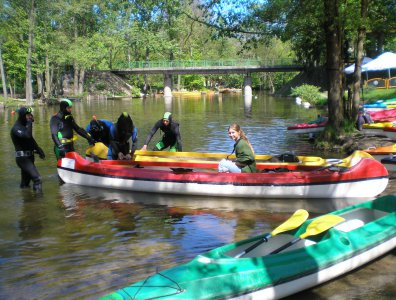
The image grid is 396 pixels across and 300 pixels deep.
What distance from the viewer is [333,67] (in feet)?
48.4

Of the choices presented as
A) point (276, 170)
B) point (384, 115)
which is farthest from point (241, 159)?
point (384, 115)

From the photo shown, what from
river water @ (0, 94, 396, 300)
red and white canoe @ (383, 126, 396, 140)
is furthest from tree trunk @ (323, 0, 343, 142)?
river water @ (0, 94, 396, 300)

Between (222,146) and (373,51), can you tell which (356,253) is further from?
(373,51)

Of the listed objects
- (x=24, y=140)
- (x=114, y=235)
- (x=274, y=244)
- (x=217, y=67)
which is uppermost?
(x=217, y=67)

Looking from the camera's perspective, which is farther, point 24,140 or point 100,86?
point 100,86

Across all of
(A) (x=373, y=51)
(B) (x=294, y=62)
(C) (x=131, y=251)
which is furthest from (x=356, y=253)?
(B) (x=294, y=62)

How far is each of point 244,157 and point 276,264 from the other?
456 cm

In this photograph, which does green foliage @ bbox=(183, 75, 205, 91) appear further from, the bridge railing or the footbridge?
the bridge railing

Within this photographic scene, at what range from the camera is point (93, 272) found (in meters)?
5.76

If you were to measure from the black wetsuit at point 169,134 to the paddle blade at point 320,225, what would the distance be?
6.04 meters

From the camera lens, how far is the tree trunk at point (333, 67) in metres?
14.1

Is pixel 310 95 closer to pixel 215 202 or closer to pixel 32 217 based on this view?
pixel 215 202

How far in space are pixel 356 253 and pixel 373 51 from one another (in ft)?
139

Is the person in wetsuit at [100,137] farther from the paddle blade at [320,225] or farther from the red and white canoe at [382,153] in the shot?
the paddle blade at [320,225]
